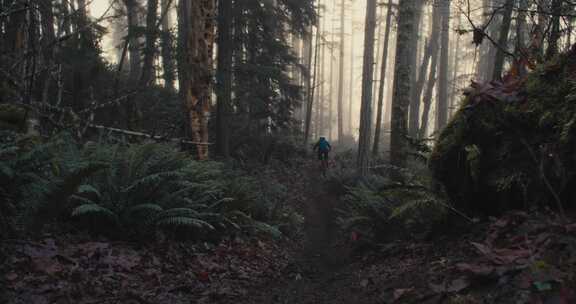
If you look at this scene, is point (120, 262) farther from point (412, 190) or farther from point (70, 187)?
point (412, 190)

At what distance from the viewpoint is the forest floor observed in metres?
2.63

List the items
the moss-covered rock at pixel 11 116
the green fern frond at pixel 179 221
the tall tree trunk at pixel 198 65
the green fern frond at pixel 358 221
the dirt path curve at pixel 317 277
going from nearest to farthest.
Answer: the dirt path curve at pixel 317 277 < the green fern frond at pixel 179 221 < the moss-covered rock at pixel 11 116 < the green fern frond at pixel 358 221 < the tall tree trunk at pixel 198 65

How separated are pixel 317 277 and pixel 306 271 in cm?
37

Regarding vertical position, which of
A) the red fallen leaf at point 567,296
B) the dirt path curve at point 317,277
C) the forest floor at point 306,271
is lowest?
the dirt path curve at point 317,277

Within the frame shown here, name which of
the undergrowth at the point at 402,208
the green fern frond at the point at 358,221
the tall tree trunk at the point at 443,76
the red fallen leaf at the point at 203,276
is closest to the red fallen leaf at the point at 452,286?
the undergrowth at the point at 402,208

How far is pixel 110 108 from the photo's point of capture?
40.3 ft

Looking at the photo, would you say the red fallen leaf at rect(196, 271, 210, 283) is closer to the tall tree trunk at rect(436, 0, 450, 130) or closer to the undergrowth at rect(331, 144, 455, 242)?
the undergrowth at rect(331, 144, 455, 242)

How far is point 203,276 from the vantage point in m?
4.79

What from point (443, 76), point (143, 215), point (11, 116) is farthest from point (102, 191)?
point (443, 76)

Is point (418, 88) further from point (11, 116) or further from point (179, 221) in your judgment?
point (11, 116)

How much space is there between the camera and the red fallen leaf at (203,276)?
4723 millimetres

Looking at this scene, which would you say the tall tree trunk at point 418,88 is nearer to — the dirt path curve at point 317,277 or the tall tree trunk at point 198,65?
the dirt path curve at point 317,277

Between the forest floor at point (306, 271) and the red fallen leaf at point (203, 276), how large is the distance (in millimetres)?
16

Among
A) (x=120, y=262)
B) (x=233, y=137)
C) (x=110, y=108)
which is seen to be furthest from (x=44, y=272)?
(x=233, y=137)
